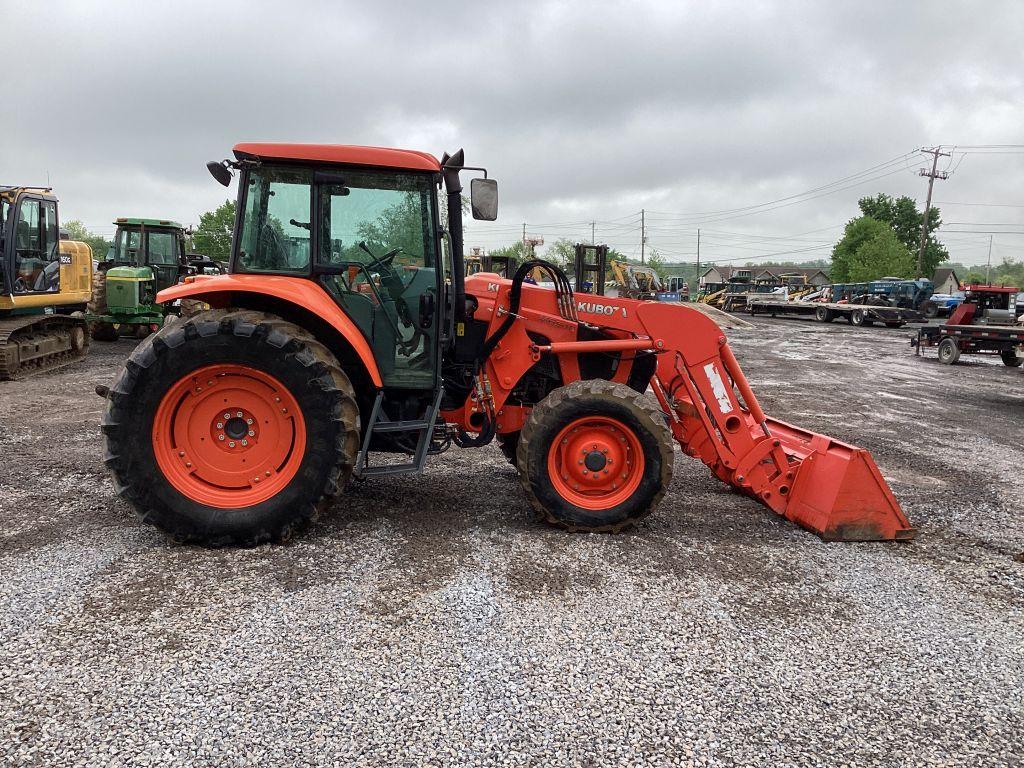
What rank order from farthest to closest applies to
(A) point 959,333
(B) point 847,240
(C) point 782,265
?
(C) point 782,265 < (B) point 847,240 < (A) point 959,333

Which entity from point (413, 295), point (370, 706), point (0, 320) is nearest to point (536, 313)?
point (413, 295)

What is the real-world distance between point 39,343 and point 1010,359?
21972mm

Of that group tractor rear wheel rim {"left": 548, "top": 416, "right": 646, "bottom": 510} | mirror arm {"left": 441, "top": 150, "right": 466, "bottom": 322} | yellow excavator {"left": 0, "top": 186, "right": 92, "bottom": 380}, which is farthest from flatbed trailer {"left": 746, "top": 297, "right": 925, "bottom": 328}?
mirror arm {"left": 441, "top": 150, "right": 466, "bottom": 322}

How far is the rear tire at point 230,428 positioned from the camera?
13.4 feet

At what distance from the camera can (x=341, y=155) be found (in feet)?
14.4

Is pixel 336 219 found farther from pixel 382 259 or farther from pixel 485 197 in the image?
pixel 485 197

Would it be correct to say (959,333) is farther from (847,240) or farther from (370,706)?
(847,240)

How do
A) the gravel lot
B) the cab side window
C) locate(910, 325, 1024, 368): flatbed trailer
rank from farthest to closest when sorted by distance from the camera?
locate(910, 325, 1024, 368): flatbed trailer
the cab side window
the gravel lot

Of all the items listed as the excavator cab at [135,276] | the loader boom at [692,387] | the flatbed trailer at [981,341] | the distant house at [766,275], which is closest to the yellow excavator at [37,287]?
the excavator cab at [135,276]

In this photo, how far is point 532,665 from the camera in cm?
313

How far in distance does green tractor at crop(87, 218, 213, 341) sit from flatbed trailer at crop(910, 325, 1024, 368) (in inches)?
743

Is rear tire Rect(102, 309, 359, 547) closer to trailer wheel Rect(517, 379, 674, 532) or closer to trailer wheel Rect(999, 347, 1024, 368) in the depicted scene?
trailer wheel Rect(517, 379, 674, 532)

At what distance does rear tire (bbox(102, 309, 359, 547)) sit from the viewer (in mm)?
4074

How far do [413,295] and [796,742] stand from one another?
3.34 m
